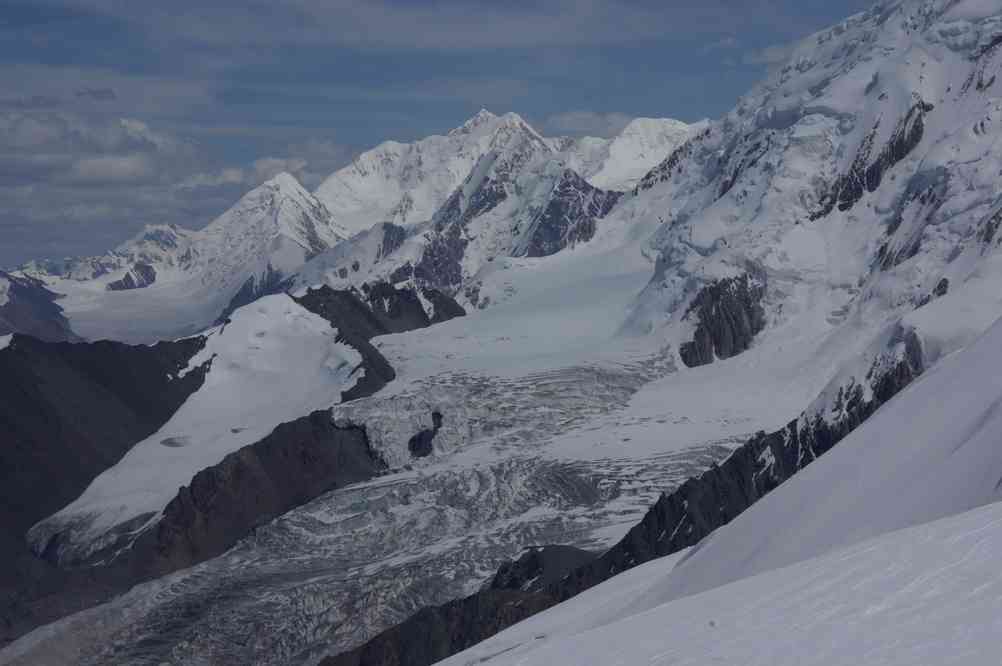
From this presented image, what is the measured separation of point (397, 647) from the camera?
101 m

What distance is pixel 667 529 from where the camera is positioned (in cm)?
12156

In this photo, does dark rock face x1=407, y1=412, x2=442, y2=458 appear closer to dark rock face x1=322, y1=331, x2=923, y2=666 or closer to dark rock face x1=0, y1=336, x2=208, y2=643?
dark rock face x1=0, y1=336, x2=208, y2=643

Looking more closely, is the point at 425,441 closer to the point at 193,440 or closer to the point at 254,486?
the point at 254,486

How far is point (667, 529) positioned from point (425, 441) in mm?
55955

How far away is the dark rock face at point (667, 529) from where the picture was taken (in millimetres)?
101188

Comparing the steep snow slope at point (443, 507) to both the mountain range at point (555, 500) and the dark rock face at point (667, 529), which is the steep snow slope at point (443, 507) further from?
the dark rock face at point (667, 529)

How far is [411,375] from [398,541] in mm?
57129

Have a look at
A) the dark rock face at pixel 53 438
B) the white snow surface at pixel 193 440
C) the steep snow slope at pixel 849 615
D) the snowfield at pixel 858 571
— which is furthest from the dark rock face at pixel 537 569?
the steep snow slope at pixel 849 615


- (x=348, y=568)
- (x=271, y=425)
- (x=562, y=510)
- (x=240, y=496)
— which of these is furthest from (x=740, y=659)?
(x=271, y=425)

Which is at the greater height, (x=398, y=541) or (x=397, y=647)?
(x=398, y=541)

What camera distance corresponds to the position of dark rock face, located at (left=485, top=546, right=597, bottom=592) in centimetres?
11769

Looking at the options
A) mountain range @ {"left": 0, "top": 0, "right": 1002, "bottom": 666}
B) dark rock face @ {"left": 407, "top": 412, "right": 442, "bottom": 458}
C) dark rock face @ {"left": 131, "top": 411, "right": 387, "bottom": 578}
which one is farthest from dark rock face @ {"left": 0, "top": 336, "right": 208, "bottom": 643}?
dark rock face @ {"left": 407, "top": 412, "right": 442, "bottom": 458}

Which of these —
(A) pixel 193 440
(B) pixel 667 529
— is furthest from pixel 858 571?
(A) pixel 193 440

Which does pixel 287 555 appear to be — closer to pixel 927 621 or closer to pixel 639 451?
pixel 639 451
